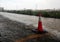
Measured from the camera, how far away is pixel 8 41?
295 inches

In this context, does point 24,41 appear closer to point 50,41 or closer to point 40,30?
point 50,41

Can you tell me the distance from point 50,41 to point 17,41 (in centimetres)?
150

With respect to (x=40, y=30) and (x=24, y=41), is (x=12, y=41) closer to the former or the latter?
(x=24, y=41)

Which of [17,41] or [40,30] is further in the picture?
[40,30]

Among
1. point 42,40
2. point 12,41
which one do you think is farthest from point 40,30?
point 12,41

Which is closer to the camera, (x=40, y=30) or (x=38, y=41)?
(x=38, y=41)

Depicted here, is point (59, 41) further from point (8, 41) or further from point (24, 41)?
point (8, 41)

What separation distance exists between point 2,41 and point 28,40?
1.21 meters

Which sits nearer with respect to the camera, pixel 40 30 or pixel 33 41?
pixel 33 41

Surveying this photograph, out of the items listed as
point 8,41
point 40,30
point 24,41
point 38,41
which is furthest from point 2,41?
point 40,30

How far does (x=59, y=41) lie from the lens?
734 cm

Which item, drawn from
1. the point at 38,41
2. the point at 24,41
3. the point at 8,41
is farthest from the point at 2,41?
the point at 38,41

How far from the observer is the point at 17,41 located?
7410 mm

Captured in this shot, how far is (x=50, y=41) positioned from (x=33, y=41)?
2.54ft
